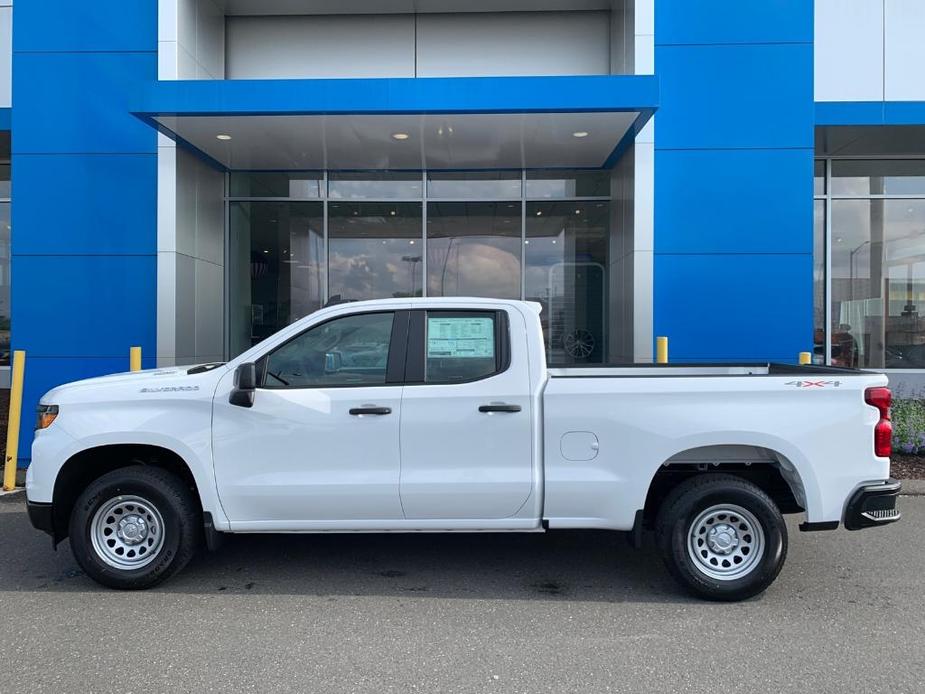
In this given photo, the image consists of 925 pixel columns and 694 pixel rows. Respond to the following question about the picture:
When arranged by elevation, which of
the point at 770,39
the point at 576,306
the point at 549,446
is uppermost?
the point at 770,39

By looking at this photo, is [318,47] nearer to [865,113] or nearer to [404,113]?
[404,113]

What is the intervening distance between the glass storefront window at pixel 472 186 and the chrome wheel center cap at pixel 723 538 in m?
8.23

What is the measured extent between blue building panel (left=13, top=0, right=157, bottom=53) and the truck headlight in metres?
6.75

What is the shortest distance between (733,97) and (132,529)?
895 centimetres

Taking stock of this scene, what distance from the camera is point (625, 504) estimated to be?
181 inches

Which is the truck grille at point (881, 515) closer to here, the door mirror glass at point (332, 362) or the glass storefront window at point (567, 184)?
the door mirror glass at point (332, 362)

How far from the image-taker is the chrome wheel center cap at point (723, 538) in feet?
15.0

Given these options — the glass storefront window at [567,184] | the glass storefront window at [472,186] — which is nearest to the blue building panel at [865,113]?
the glass storefront window at [567,184]

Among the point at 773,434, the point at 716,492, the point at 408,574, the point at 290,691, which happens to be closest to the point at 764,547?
the point at 716,492

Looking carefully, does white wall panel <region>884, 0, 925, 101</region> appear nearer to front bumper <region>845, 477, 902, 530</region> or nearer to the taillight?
the taillight

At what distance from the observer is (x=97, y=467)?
4980 millimetres

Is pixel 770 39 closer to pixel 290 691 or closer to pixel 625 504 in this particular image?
pixel 625 504

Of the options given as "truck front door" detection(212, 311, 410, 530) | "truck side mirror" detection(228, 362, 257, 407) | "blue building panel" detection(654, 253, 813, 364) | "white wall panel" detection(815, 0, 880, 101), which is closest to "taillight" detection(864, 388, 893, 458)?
"truck front door" detection(212, 311, 410, 530)

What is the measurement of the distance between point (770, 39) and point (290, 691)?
985cm
